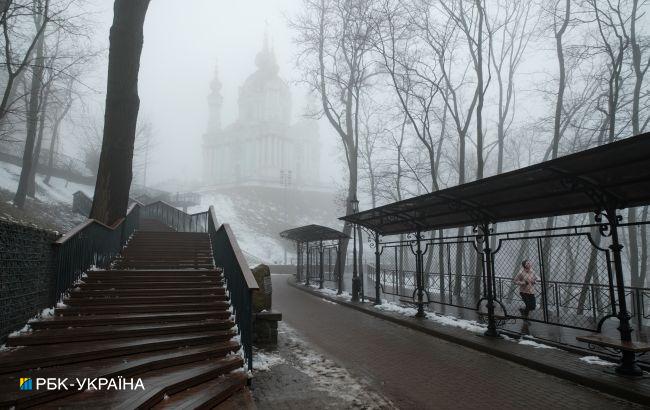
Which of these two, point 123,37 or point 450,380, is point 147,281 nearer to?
point 450,380

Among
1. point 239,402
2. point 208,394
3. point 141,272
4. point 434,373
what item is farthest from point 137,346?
point 434,373

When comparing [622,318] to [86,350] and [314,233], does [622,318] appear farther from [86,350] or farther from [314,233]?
[314,233]

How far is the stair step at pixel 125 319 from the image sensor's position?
252 inches

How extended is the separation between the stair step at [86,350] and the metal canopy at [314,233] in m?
11.0

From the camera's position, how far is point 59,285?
7375mm

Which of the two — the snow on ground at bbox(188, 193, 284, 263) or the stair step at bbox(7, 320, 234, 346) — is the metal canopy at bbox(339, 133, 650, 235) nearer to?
the stair step at bbox(7, 320, 234, 346)

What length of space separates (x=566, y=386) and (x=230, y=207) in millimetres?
54660

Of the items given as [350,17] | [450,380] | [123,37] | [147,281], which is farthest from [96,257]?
[350,17]

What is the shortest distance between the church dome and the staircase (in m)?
75.1

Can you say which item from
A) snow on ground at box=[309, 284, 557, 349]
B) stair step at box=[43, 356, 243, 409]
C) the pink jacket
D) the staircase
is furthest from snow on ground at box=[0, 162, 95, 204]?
the pink jacket

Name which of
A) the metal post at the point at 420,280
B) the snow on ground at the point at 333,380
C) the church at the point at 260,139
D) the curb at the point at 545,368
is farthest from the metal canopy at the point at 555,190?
the church at the point at 260,139

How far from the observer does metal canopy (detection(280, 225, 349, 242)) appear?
17.5 m

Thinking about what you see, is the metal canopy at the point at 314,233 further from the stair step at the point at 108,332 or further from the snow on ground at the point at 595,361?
the snow on ground at the point at 595,361

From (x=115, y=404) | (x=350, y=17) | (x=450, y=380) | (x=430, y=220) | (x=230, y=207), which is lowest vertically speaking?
(x=450, y=380)
